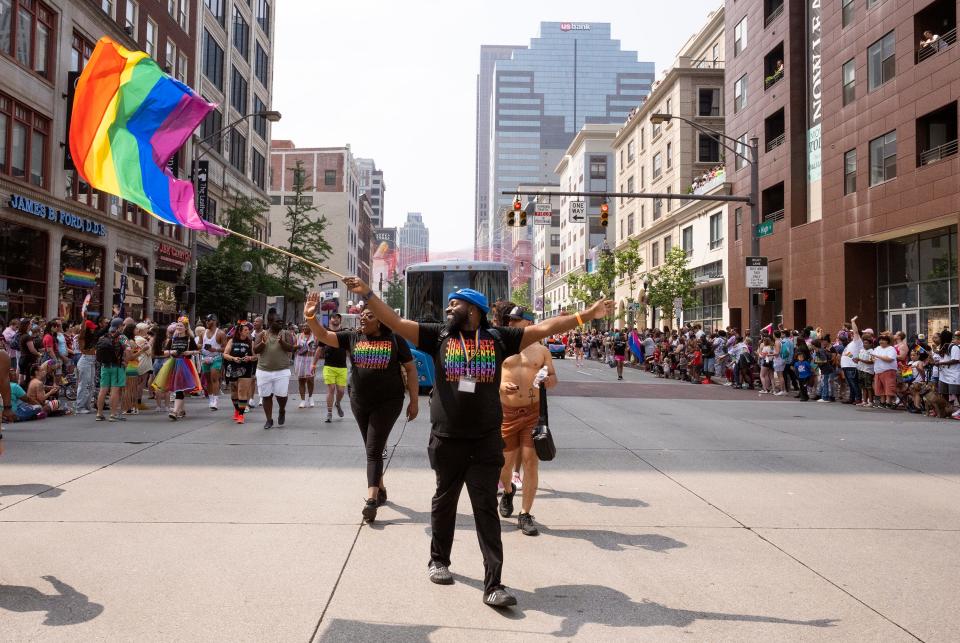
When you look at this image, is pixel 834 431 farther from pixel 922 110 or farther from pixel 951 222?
pixel 922 110

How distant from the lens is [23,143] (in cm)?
2227

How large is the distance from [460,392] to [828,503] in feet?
14.4

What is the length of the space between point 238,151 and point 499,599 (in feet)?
146

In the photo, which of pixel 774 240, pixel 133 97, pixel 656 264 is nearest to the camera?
pixel 133 97

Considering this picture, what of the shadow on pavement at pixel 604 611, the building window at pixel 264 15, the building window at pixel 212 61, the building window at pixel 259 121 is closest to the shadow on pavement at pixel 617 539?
the shadow on pavement at pixel 604 611

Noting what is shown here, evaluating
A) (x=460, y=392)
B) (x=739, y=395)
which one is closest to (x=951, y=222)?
(x=739, y=395)

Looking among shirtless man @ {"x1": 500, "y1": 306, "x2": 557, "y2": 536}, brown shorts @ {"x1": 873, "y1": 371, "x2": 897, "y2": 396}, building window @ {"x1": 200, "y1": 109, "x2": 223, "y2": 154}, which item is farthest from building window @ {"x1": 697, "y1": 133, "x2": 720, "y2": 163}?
shirtless man @ {"x1": 500, "y1": 306, "x2": 557, "y2": 536}

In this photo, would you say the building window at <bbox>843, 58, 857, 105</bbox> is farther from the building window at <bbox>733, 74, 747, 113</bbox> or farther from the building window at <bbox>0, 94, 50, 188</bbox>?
the building window at <bbox>0, 94, 50, 188</bbox>

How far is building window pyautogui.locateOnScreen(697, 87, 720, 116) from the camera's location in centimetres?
4578

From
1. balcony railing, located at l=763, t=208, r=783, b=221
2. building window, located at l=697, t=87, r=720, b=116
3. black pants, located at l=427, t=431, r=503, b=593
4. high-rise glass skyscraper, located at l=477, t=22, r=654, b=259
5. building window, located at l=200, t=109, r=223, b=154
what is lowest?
black pants, located at l=427, t=431, r=503, b=593

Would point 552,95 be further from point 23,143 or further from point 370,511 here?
point 370,511

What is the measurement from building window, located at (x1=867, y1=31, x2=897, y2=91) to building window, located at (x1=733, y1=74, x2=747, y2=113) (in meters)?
10.4

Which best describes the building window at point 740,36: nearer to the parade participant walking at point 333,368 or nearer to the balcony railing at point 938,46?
the balcony railing at point 938,46

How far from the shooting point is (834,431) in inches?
506
